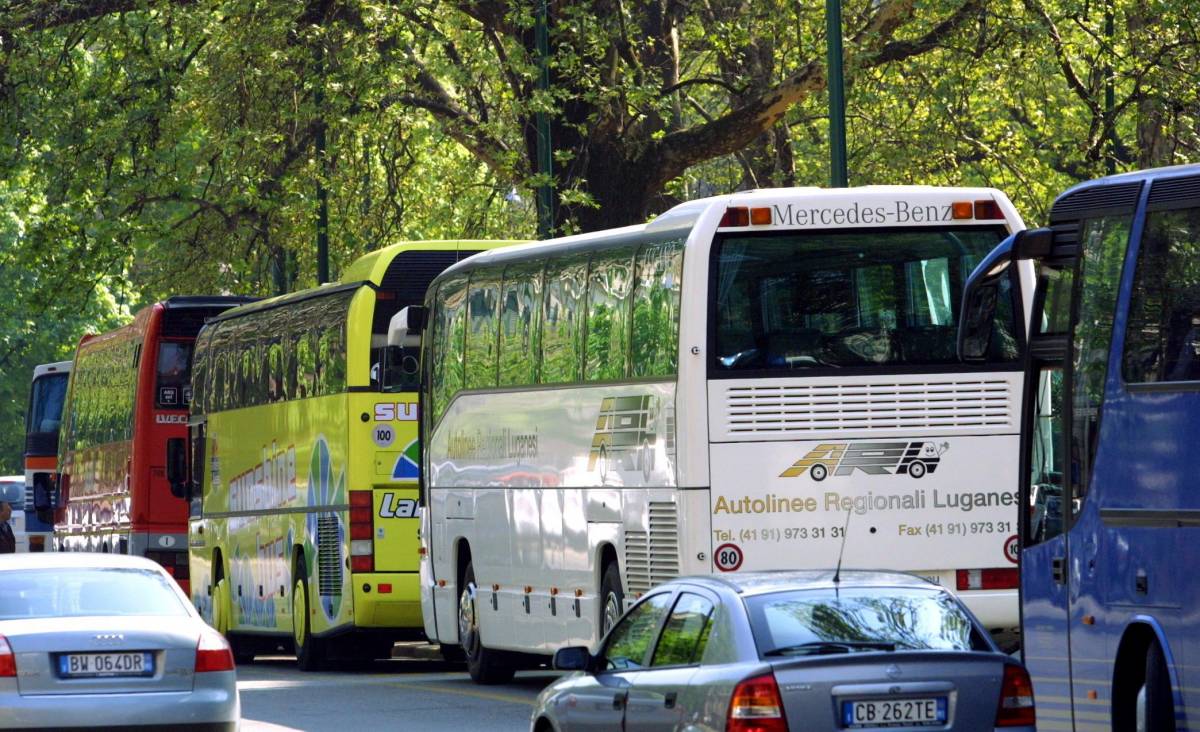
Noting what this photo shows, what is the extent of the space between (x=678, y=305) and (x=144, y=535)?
17.0m

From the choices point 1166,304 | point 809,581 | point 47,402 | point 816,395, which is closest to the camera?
point 809,581

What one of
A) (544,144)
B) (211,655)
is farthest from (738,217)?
(544,144)


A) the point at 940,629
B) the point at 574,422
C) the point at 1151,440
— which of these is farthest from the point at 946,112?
the point at 940,629

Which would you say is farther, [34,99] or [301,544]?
[34,99]

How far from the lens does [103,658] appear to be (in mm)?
12477

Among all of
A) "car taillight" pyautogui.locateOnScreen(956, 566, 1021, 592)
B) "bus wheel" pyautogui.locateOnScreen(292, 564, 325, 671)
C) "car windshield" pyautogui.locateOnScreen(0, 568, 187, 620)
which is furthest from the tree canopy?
"car windshield" pyautogui.locateOnScreen(0, 568, 187, 620)

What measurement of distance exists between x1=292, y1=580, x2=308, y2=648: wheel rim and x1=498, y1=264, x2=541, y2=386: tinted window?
528 cm

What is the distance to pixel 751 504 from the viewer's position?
50.3ft

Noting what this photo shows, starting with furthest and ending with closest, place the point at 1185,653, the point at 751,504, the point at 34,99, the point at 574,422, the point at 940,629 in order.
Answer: the point at 34,99
the point at 574,422
the point at 751,504
the point at 1185,653
the point at 940,629

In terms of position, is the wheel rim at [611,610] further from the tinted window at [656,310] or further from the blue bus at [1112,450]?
the blue bus at [1112,450]

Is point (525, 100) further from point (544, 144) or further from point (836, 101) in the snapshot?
point (836, 101)

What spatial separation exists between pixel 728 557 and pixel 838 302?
6.11 ft

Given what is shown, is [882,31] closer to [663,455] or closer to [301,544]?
[301,544]

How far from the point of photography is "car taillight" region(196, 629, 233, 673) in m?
12.7
